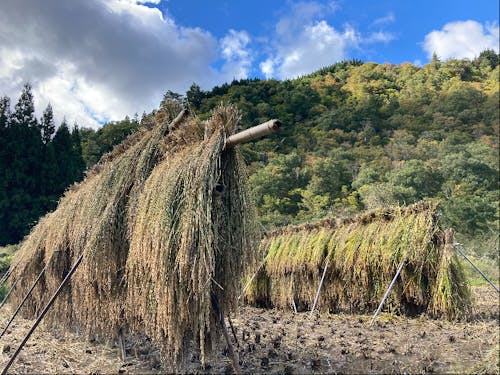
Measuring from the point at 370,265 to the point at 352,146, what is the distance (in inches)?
1425

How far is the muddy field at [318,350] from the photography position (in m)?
4.49

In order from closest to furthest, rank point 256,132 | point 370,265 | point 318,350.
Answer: point 256,132, point 318,350, point 370,265

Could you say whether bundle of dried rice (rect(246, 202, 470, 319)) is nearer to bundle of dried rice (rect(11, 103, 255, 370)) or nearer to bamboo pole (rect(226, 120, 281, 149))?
bundle of dried rice (rect(11, 103, 255, 370))

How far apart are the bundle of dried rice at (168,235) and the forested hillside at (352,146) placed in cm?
1193

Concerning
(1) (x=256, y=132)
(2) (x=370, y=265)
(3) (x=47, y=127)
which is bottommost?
(2) (x=370, y=265)

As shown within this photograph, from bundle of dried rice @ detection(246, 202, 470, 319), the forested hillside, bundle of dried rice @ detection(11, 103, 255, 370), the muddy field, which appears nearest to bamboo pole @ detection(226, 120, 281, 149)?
bundle of dried rice @ detection(11, 103, 255, 370)

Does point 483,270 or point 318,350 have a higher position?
point 483,270

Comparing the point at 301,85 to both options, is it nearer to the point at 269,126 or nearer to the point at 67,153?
the point at 67,153

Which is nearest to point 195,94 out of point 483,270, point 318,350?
point 483,270

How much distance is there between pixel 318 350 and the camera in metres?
5.32

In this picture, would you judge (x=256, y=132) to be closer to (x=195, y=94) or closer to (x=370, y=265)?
(x=370, y=265)

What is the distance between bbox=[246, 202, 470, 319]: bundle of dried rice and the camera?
754cm

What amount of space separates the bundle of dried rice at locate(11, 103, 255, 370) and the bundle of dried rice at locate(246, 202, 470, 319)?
16.1 ft

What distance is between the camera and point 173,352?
4.05 m
